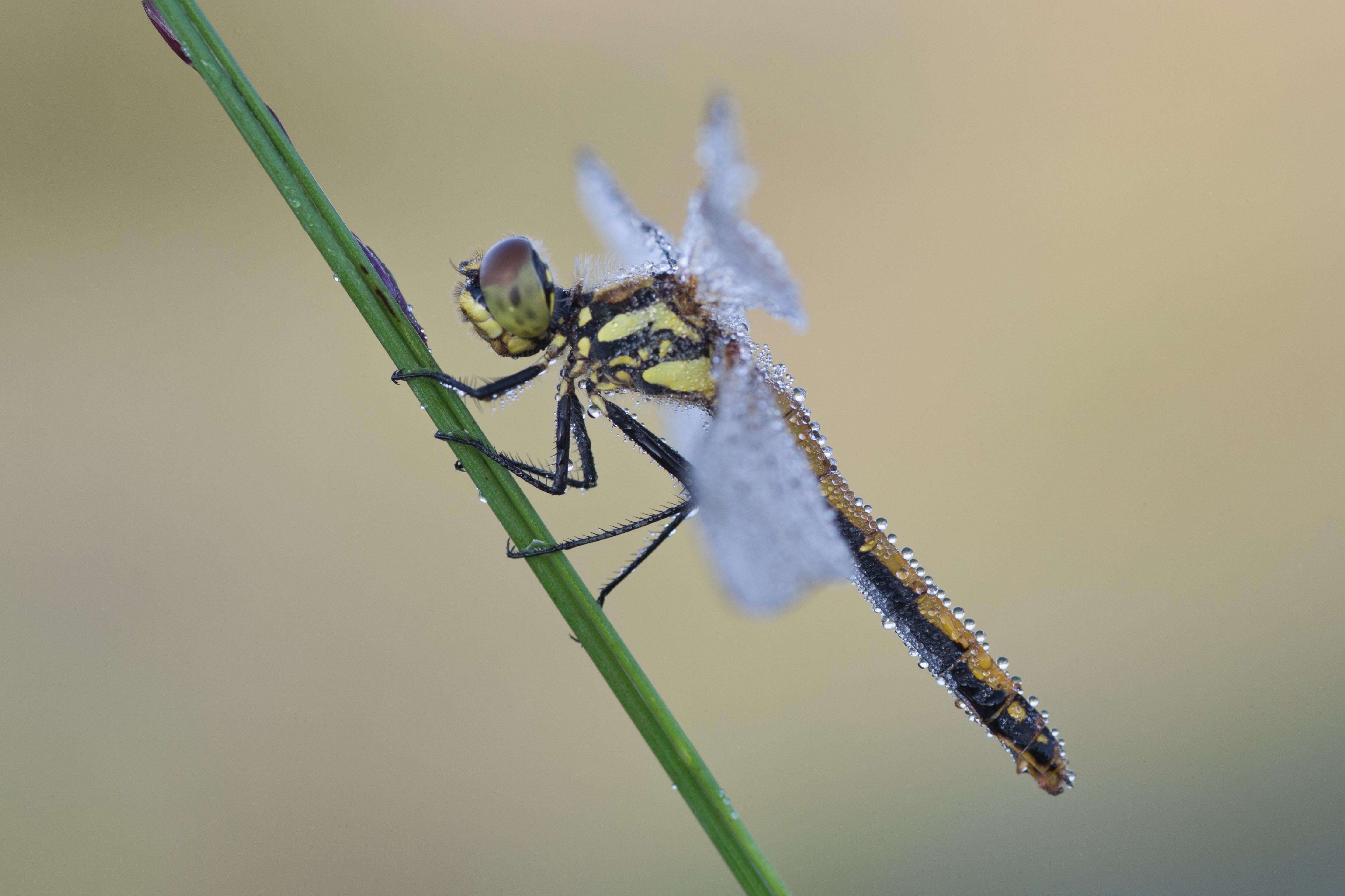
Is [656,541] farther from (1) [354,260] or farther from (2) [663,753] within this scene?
(1) [354,260]

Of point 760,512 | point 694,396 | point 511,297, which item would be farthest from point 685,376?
point 760,512

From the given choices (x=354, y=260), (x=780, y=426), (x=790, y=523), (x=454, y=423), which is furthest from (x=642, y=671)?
(x=354, y=260)

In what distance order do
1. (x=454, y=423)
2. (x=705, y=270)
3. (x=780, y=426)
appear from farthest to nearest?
(x=705, y=270) < (x=780, y=426) < (x=454, y=423)

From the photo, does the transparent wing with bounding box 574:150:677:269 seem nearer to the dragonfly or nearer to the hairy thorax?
the dragonfly

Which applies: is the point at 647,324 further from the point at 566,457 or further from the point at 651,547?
the point at 651,547

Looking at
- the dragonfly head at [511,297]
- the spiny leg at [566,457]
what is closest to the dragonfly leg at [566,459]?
the spiny leg at [566,457]

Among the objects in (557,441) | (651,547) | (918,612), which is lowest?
(918,612)
